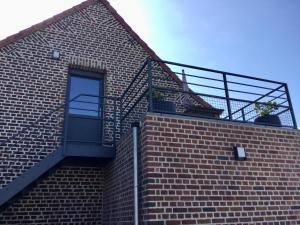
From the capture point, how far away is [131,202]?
16.8 feet

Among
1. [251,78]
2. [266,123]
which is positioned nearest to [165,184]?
[266,123]

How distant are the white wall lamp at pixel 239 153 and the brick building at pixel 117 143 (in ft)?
0.06

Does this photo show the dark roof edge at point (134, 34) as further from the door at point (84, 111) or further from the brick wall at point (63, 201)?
the brick wall at point (63, 201)

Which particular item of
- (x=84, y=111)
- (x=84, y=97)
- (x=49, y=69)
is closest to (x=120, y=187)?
(x=84, y=111)

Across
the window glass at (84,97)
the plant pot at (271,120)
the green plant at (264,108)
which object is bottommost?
the plant pot at (271,120)

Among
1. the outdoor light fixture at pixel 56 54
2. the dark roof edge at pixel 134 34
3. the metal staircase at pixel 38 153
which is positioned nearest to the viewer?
the metal staircase at pixel 38 153

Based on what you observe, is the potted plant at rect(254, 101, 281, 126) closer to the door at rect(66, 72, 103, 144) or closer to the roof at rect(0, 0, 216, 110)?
the roof at rect(0, 0, 216, 110)

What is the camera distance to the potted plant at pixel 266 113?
6.16 m

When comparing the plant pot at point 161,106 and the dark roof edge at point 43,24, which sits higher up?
the dark roof edge at point 43,24

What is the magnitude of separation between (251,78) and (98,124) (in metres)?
3.84

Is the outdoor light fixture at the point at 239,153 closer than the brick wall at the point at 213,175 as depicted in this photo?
No

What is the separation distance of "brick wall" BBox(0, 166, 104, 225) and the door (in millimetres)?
800

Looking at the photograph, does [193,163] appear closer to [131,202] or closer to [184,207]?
[184,207]

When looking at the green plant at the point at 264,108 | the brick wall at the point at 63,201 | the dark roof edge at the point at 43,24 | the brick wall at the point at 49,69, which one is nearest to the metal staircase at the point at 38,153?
the brick wall at the point at 49,69
